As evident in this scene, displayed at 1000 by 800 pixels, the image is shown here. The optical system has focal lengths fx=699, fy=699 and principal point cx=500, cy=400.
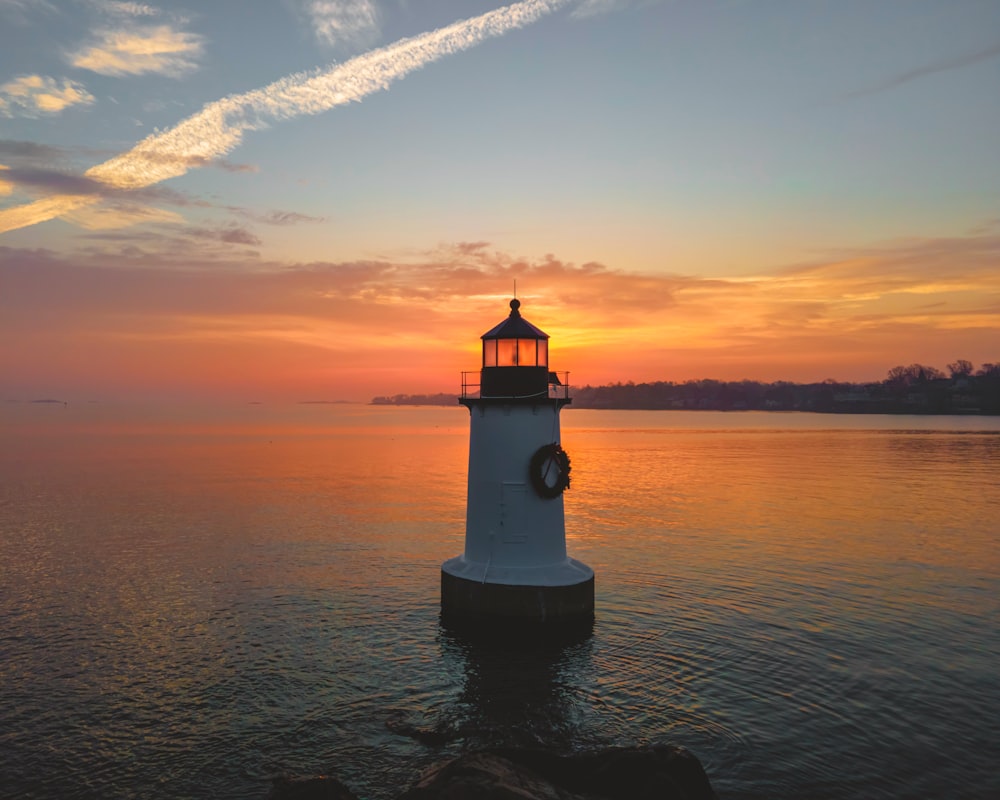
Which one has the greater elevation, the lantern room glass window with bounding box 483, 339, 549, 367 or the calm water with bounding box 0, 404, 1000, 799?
the lantern room glass window with bounding box 483, 339, 549, 367

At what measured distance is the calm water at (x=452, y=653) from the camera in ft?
47.3

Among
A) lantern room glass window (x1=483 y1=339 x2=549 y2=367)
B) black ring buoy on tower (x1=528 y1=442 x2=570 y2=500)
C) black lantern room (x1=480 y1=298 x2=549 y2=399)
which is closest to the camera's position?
black ring buoy on tower (x1=528 y1=442 x2=570 y2=500)

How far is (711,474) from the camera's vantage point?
7112 cm

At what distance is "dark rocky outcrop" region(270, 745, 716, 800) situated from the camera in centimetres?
1083

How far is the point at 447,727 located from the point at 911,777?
953cm

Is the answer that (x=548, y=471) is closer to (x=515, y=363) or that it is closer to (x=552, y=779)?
(x=515, y=363)

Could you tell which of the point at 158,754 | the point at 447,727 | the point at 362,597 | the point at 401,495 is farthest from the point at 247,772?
the point at 401,495

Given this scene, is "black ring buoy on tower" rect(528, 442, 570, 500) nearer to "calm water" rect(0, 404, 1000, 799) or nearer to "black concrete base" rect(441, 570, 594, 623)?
"black concrete base" rect(441, 570, 594, 623)

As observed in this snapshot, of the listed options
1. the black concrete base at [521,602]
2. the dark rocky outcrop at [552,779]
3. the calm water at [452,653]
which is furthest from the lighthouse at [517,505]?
the dark rocky outcrop at [552,779]

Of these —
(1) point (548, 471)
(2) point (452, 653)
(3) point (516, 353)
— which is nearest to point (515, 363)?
(3) point (516, 353)

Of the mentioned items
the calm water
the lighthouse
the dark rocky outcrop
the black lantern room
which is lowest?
the calm water

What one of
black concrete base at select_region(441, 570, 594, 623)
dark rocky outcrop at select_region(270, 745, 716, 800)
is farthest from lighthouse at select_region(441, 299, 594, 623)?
→ dark rocky outcrop at select_region(270, 745, 716, 800)

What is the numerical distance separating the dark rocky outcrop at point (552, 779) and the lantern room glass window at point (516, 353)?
1258cm

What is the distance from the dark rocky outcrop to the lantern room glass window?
12.6 m
